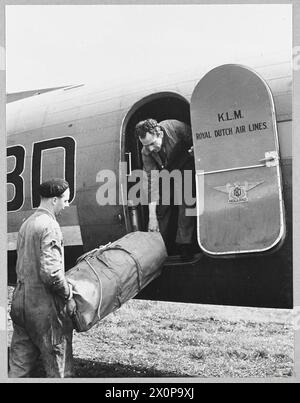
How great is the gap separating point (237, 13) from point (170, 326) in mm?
2452

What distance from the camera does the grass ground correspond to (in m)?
4.99

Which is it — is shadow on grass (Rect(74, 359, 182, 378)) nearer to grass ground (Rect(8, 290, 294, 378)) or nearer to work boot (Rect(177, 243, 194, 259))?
grass ground (Rect(8, 290, 294, 378))

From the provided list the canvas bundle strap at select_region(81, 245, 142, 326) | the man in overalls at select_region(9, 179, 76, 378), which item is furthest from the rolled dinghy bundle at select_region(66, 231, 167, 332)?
the man in overalls at select_region(9, 179, 76, 378)

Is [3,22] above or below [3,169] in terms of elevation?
above

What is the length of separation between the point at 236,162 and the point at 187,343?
143 cm

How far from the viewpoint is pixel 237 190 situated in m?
4.67

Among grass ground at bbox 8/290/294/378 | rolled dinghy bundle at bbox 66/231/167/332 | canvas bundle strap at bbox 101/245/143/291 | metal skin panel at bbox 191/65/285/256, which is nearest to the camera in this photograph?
metal skin panel at bbox 191/65/285/256

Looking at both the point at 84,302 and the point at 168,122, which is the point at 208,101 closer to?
the point at 168,122

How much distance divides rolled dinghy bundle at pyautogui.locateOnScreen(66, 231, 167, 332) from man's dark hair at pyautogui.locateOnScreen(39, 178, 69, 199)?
52cm

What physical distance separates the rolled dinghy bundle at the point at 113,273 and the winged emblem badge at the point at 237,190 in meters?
0.65

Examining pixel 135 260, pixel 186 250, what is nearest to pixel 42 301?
pixel 135 260
